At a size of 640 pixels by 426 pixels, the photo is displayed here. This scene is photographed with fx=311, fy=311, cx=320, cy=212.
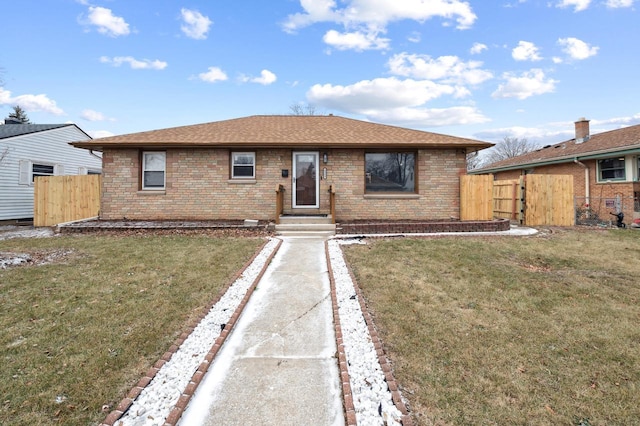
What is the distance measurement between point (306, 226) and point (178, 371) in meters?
6.95

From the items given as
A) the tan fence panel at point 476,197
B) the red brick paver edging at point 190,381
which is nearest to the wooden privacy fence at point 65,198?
the red brick paver edging at point 190,381

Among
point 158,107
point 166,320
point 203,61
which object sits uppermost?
point 203,61

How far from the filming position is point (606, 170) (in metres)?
14.1

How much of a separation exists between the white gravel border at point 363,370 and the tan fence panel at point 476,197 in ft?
26.2

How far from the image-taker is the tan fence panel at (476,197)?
10.9 metres

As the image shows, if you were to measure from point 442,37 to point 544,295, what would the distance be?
14648 millimetres

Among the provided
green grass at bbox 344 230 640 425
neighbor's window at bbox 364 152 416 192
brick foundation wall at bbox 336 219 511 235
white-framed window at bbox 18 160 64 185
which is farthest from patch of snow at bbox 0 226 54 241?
neighbor's window at bbox 364 152 416 192

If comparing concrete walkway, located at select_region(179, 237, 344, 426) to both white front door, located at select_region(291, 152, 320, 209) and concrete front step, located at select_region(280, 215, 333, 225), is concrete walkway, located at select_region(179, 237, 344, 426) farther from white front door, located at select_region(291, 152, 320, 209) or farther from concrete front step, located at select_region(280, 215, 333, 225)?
white front door, located at select_region(291, 152, 320, 209)

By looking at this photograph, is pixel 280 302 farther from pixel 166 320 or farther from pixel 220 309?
pixel 166 320

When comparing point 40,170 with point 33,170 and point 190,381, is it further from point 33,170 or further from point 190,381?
point 190,381

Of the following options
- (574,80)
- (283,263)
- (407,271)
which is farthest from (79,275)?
(574,80)

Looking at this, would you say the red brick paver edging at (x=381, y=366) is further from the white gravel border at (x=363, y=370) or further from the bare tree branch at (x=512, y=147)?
the bare tree branch at (x=512, y=147)

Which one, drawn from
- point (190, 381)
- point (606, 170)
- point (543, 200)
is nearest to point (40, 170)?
point (190, 381)

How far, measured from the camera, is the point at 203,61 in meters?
16.6
